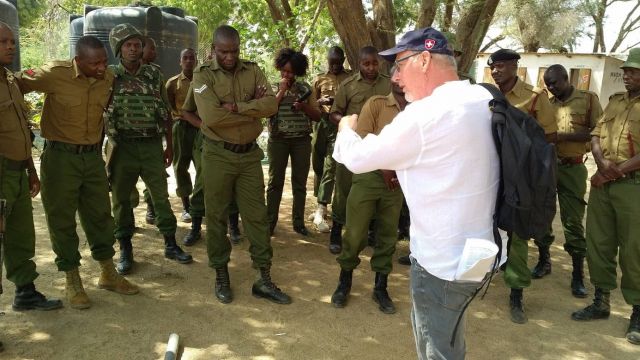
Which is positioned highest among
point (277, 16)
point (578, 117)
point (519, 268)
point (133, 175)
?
point (277, 16)

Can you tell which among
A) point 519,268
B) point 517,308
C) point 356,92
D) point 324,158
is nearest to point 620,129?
point 519,268

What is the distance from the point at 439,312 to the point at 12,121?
3.04 m

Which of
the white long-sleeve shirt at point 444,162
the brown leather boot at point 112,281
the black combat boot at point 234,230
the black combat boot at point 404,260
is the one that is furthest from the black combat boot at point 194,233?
the white long-sleeve shirt at point 444,162

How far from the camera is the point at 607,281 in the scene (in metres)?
3.90

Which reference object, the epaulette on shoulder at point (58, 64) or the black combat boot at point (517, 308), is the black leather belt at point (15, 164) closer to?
the epaulette on shoulder at point (58, 64)

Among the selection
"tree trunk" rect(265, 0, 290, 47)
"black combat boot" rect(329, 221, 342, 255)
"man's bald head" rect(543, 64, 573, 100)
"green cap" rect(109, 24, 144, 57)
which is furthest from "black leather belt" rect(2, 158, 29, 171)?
"tree trunk" rect(265, 0, 290, 47)

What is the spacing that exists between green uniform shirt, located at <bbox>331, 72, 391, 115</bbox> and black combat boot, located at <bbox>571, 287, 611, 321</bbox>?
260 cm

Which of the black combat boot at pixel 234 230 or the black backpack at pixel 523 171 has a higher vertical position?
the black backpack at pixel 523 171

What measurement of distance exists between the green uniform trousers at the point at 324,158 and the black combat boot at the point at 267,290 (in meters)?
1.92

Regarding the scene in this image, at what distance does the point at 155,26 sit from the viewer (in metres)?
10.0

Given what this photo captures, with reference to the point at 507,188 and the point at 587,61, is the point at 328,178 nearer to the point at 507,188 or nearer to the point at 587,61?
the point at 507,188

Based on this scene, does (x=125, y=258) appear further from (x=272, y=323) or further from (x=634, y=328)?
(x=634, y=328)

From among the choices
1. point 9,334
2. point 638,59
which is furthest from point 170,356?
point 638,59

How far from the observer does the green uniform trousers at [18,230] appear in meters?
3.45
